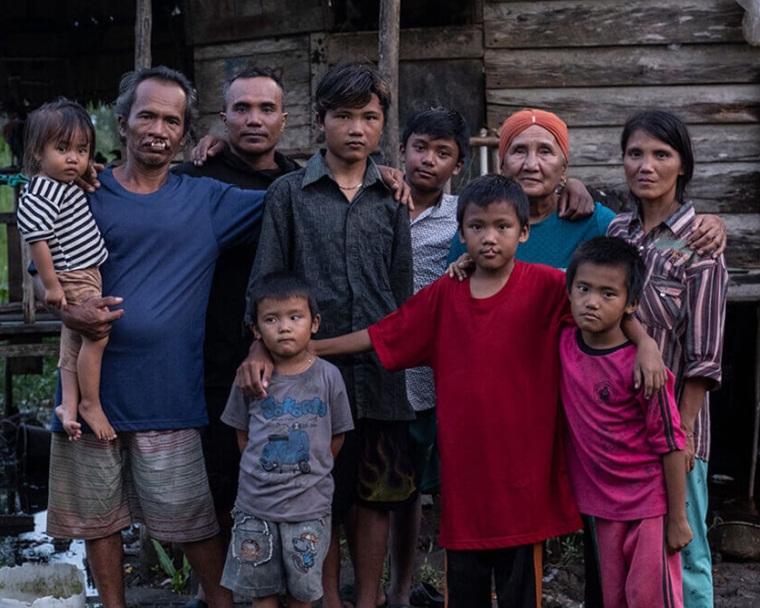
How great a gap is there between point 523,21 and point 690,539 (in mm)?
4733

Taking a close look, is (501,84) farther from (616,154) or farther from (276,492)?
(276,492)

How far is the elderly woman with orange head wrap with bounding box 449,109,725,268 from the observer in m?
3.29

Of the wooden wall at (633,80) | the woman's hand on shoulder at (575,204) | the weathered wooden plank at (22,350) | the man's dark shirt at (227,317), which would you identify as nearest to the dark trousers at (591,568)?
the woman's hand on shoulder at (575,204)

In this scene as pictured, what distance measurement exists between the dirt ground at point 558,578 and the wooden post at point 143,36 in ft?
9.59

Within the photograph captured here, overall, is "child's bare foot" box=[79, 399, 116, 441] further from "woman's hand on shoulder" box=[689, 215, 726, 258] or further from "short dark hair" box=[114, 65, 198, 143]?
"woman's hand on shoulder" box=[689, 215, 726, 258]

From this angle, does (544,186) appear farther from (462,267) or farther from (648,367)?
(648,367)

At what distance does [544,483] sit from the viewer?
9.34 feet

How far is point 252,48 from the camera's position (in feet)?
22.5

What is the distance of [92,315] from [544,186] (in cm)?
166

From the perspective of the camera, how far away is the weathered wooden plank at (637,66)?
6.45m

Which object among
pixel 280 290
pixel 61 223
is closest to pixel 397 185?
pixel 280 290

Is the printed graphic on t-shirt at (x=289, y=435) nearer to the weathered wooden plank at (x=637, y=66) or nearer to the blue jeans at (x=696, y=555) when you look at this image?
the blue jeans at (x=696, y=555)

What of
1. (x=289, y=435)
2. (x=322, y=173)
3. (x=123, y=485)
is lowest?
(x=123, y=485)

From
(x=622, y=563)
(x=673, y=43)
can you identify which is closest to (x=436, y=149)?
(x=622, y=563)
